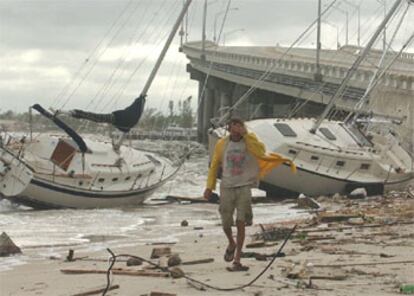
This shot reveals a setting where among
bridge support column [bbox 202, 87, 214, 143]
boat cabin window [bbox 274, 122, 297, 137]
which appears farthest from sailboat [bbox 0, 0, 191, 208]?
bridge support column [bbox 202, 87, 214, 143]

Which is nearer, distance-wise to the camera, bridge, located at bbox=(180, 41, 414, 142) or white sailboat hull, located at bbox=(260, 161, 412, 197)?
white sailboat hull, located at bbox=(260, 161, 412, 197)

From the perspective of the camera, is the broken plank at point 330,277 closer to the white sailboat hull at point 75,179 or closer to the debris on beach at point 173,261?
the debris on beach at point 173,261

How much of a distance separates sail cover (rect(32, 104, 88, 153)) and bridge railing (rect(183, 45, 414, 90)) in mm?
21156

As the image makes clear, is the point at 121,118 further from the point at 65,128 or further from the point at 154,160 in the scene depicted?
the point at 154,160

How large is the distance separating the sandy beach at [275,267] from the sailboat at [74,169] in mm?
9871

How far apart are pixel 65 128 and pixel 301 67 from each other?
150ft

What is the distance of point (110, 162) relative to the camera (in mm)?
25188

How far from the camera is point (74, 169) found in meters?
23.8

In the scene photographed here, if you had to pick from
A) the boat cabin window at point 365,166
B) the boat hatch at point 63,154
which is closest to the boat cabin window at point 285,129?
the boat cabin window at point 365,166

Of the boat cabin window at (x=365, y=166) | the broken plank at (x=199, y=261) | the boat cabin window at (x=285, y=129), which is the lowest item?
the boat cabin window at (x=365, y=166)

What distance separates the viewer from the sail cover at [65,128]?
24.4 metres

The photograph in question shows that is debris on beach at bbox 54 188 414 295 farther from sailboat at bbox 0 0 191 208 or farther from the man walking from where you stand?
sailboat at bbox 0 0 191 208

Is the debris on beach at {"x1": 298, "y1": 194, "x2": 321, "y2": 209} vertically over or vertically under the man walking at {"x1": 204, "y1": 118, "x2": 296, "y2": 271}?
under

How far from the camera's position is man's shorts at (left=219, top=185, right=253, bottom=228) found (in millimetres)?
9297
